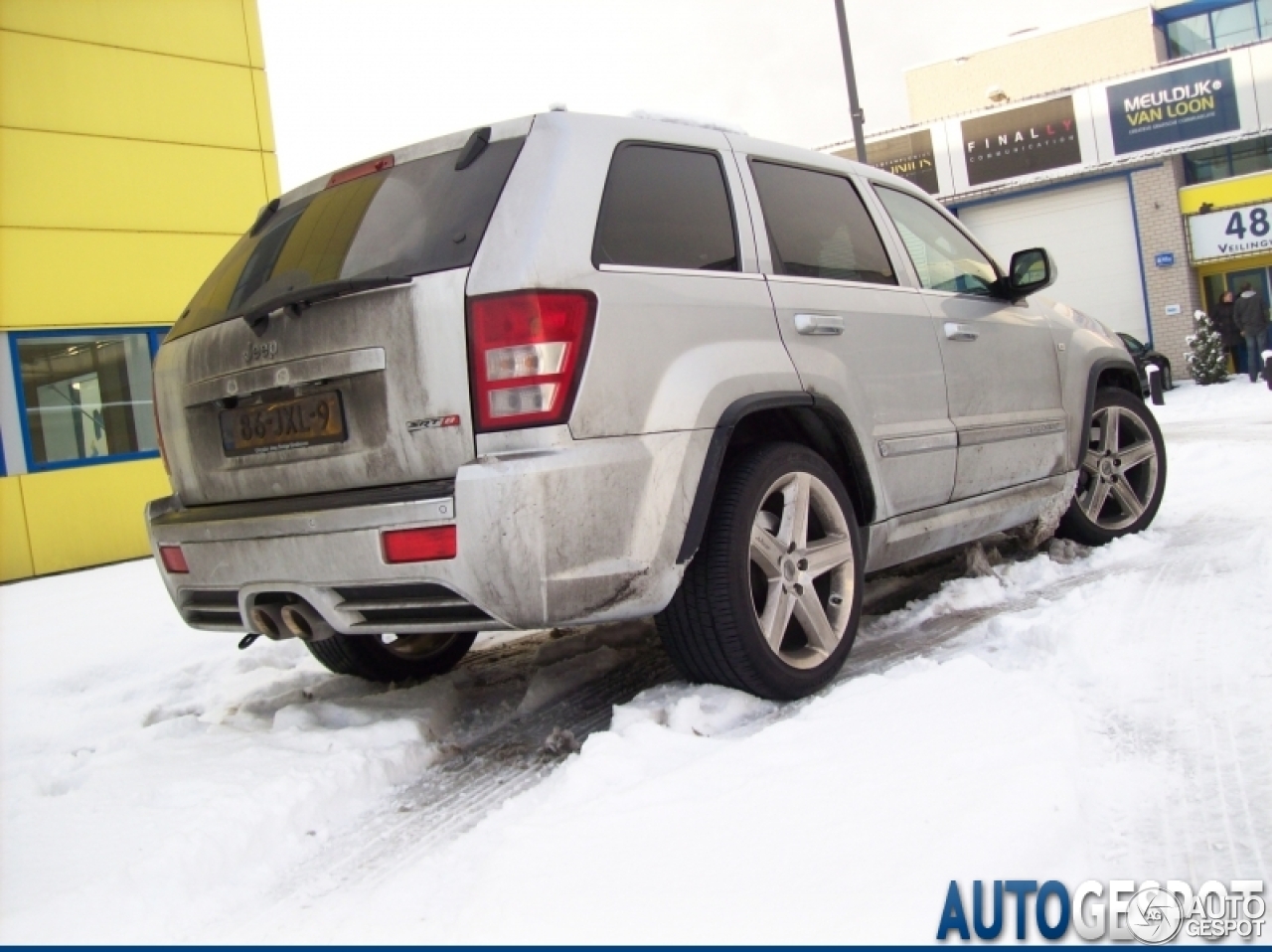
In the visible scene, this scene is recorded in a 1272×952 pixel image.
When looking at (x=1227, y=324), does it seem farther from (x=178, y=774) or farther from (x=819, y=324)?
(x=178, y=774)

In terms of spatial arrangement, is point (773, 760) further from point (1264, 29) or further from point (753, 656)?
point (1264, 29)

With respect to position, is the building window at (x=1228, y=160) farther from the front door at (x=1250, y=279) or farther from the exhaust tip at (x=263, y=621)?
the exhaust tip at (x=263, y=621)

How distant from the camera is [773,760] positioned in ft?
8.54

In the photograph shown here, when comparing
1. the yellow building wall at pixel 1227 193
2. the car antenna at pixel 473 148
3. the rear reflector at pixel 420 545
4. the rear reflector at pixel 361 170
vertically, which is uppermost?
the yellow building wall at pixel 1227 193

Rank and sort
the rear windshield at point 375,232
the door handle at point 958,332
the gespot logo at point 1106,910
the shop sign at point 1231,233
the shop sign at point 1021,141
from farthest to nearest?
the shop sign at point 1021,141 → the shop sign at point 1231,233 → the door handle at point 958,332 → the rear windshield at point 375,232 → the gespot logo at point 1106,910

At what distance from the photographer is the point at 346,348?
2879 mm

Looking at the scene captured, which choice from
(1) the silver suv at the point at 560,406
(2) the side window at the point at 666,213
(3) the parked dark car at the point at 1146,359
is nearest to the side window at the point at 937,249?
(1) the silver suv at the point at 560,406

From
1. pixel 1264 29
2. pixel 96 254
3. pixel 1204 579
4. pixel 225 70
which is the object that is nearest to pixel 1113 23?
pixel 1264 29

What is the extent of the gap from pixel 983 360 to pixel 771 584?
1692mm

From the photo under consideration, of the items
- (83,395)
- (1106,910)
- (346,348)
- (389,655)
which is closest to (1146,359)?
(83,395)

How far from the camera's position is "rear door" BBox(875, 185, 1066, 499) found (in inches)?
165

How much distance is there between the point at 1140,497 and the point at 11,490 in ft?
28.5

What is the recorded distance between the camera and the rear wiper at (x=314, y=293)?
111 inches

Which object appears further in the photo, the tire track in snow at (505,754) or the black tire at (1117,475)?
the black tire at (1117,475)
